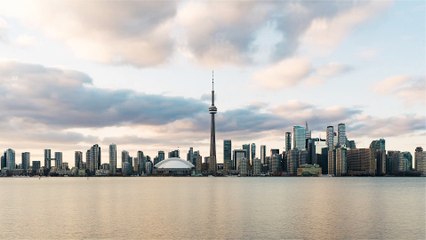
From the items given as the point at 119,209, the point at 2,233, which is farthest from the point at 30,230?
the point at 119,209

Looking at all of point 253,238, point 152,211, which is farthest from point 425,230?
point 152,211

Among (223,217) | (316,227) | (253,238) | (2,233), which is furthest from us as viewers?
(223,217)

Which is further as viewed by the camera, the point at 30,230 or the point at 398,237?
the point at 30,230

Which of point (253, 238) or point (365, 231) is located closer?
point (253, 238)

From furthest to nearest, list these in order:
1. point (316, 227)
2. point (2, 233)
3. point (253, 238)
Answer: point (316, 227) < point (2, 233) < point (253, 238)

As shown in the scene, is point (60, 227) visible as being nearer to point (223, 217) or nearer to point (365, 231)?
point (223, 217)

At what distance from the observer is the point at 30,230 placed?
3361 inches

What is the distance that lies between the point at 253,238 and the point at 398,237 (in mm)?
24590

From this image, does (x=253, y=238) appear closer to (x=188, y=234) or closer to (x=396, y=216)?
(x=188, y=234)

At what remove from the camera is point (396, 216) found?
106375mm

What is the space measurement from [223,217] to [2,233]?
44595 mm

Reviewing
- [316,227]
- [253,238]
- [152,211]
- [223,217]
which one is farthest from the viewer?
[152,211]

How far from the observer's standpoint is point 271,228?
8506 cm

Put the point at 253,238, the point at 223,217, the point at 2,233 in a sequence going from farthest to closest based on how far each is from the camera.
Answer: the point at 223,217
the point at 2,233
the point at 253,238
